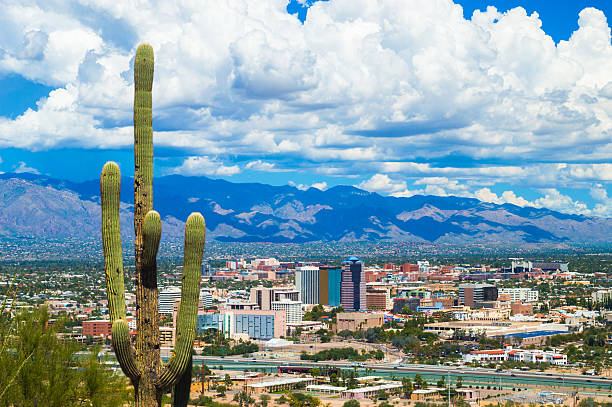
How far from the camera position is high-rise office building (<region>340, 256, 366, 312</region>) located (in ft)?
611

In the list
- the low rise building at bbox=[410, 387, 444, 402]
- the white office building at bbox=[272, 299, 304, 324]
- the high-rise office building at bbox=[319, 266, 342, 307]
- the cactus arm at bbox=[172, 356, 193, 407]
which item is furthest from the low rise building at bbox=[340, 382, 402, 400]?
the high-rise office building at bbox=[319, 266, 342, 307]

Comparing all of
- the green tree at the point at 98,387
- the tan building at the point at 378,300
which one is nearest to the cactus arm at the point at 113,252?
the green tree at the point at 98,387

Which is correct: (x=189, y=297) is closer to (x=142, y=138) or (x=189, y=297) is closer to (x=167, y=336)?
(x=142, y=138)

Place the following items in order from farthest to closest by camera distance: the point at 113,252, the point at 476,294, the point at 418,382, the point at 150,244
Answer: the point at 476,294 → the point at 418,382 → the point at 113,252 → the point at 150,244

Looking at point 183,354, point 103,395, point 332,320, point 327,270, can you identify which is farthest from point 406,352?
point 183,354

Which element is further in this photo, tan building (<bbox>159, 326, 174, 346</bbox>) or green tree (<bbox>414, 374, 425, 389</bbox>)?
tan building (<bbox>159, 326, 174, 346</bbox>)

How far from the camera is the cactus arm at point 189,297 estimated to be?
75.3 ft

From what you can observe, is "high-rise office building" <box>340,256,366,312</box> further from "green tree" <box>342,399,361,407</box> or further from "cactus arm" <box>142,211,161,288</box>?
"cactus arm" <box>142,211,161,288</box>

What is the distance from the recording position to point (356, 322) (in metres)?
148

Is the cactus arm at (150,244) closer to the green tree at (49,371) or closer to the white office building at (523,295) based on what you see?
the green tree at (49,371)

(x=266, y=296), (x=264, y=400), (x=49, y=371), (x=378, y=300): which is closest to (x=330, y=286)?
(x=378, y=300)

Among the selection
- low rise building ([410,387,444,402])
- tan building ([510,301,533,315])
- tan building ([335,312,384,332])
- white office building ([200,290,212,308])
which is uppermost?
white office building ([200,290,212,308])

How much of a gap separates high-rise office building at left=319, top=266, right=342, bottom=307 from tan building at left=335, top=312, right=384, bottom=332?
1639 inches

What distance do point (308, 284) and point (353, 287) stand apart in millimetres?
12919
